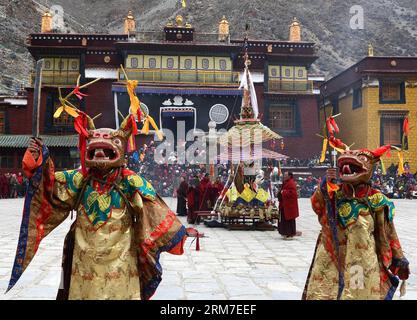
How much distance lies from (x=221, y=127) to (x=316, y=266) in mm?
25535

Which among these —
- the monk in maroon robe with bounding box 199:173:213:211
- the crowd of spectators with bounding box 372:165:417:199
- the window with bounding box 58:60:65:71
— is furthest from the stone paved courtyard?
the window with bounding box 58:60:65:71

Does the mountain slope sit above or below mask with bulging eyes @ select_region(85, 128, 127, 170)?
above

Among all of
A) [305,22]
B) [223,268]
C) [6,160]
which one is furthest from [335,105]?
[305,22]

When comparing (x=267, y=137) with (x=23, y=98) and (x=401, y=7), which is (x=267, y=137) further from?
(x=401, y=7)

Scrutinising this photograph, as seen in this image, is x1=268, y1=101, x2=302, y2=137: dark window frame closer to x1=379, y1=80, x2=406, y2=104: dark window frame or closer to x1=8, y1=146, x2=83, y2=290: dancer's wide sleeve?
x1=379, y1=80, x2=406, y2=104: dark window frame

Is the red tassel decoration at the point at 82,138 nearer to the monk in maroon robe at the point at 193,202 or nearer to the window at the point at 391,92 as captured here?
the monk in maroon robe at the point at 193,202

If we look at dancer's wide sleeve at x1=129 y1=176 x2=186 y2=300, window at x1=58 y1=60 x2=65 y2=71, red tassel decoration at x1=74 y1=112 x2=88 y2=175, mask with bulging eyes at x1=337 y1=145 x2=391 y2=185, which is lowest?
dancer's wide sleeve at x1=129 y1=176 x2=186 y2=300

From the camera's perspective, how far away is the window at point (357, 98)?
29025 millimetres

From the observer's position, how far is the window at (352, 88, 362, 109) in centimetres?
2902

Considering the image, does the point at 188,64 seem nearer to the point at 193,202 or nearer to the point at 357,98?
the point at 357,98

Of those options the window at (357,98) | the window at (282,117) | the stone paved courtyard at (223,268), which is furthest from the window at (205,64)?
the stone paved courtyard at (223,268)

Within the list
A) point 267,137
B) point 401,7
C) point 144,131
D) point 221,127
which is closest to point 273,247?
point 267,137

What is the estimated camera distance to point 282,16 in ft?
250

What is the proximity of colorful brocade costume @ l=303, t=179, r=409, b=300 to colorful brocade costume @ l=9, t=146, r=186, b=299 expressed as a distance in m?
1.43
